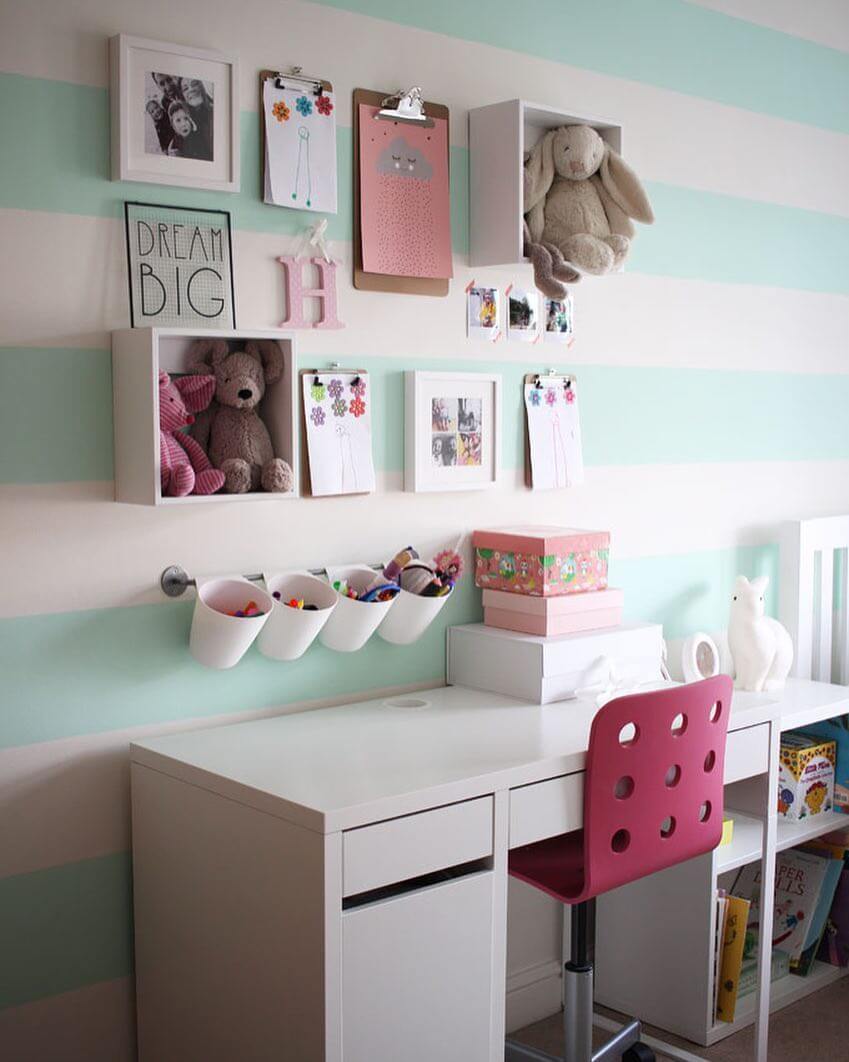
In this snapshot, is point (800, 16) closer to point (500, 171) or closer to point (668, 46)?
A: point (668, 46)

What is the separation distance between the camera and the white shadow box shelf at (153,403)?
1.94 m

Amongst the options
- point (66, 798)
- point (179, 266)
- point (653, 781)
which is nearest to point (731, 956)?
point (653, 781)

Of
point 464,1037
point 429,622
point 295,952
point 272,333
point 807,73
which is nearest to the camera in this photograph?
point 295,952

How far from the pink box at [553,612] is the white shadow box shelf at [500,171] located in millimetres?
668

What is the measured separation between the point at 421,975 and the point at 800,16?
2.57 meters

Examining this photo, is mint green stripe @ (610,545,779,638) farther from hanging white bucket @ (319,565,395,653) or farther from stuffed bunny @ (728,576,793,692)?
hanging white bucket @ (319,565,395,653)

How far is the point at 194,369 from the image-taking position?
211 cm

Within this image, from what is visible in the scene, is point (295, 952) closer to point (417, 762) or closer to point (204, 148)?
point (417, 762)

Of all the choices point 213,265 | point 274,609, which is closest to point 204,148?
point 213,265

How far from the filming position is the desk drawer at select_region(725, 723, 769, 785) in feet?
7.90

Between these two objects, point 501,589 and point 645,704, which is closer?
point 645,704

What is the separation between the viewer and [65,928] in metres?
2.05

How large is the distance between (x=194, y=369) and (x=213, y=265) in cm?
18

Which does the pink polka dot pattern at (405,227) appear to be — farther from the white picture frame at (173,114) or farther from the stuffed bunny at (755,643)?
the stuffed bunny at (755,643)
